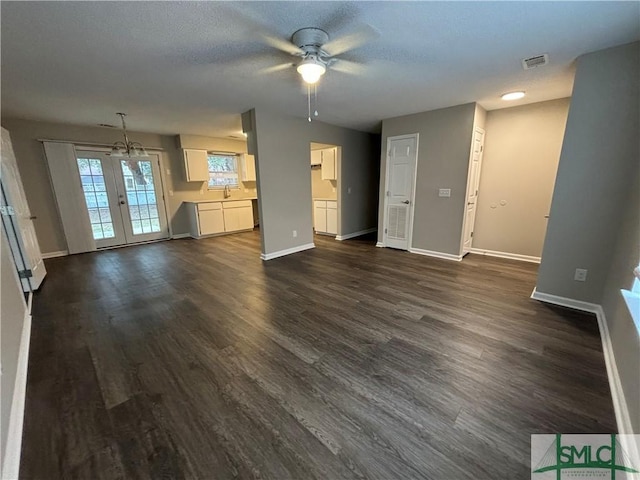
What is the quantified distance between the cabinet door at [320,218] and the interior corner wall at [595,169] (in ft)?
14.2

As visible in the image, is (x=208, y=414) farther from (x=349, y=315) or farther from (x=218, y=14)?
(x=218, y=14)

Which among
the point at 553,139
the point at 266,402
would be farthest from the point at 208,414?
the point at 553,139

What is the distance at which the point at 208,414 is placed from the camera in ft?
4.88

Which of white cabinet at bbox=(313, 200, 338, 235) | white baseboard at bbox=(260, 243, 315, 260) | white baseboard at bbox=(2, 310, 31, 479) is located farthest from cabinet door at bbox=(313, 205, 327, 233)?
white baseboard at bbox=(2, 310, 31, 479)

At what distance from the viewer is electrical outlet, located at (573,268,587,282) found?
99.2 inches

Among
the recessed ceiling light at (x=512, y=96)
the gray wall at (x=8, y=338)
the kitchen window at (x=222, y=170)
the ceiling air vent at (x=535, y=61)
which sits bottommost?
the gray wall at (x=8, y=338)

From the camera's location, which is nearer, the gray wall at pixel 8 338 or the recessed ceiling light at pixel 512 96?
the gray wall at pixel 8 338

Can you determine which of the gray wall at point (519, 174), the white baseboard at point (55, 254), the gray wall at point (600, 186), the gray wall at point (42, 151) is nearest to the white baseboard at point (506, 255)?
the gray wall at point (519, 174)

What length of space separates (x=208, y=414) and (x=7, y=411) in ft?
3.37

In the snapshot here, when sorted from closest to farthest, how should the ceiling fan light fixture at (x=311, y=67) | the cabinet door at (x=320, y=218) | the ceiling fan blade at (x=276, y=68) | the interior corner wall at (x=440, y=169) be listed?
1. the ceiling fan light fixture at (x=311, y=67)
2. the ceiling fan blade at (x=276, y=68)
3. the interior corner wall at (x=440, y=169)
4. the cabinet door at (x=320, y=218)

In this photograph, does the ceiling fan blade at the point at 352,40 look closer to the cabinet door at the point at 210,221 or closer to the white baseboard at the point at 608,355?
the white baseboard at the point at 608,355

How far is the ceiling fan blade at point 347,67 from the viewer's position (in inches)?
94.0

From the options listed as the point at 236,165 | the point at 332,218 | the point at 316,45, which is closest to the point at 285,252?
the point at 332,218

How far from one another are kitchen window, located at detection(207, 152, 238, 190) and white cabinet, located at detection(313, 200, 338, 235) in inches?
101
